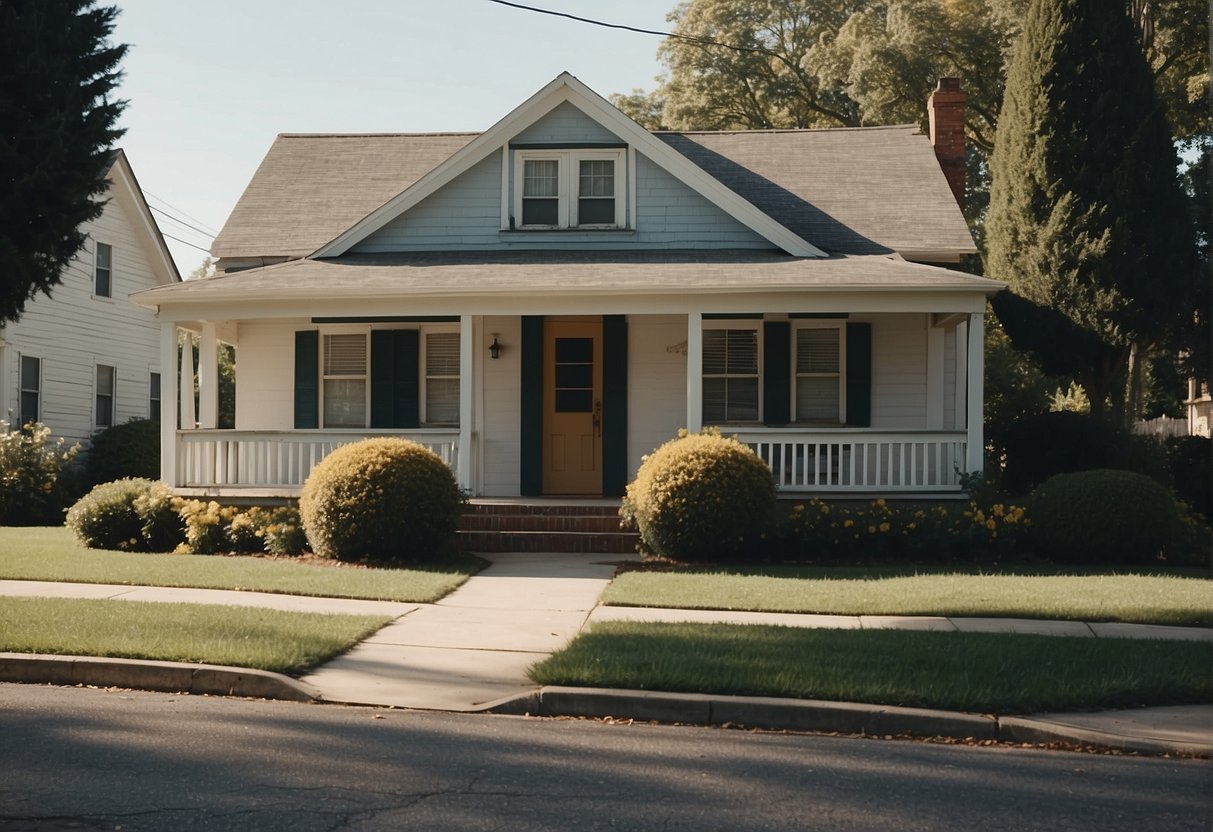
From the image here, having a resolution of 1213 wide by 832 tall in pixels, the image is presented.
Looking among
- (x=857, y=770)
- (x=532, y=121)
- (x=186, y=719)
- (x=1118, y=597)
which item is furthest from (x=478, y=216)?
(x=857, y=770)

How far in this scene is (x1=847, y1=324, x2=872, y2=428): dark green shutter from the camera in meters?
17.6

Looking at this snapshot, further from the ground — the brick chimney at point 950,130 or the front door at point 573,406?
the brick chimney at point 950,130

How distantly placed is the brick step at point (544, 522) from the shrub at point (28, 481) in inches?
393

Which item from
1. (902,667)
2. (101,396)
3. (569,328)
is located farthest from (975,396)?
(101,396)

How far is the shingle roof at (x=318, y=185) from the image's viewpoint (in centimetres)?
1966

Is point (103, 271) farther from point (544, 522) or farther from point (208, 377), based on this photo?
point (544, 522)

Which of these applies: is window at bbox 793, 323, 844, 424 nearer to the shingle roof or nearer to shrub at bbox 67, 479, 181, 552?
the shingle roof

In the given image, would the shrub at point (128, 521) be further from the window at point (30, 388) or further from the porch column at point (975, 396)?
the window at point (30, 388)

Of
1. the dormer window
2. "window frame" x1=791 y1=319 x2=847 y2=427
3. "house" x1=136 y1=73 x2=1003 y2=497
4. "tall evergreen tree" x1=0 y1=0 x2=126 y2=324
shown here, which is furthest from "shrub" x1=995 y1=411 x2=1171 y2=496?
"tall evergreen tree" x1=0 y1=0 x2=126 y2=324

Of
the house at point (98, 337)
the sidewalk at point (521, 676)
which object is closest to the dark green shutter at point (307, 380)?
the sidewalk at point (521, 676)

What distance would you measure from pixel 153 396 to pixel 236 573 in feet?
60.7

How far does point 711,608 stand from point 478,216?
9699 mm

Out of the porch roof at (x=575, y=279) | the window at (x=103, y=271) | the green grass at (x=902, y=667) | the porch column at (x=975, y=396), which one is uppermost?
the window at (x=103, y=271)

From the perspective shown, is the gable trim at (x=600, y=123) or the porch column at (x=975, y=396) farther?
the gable trim at (x=600, y=123)
